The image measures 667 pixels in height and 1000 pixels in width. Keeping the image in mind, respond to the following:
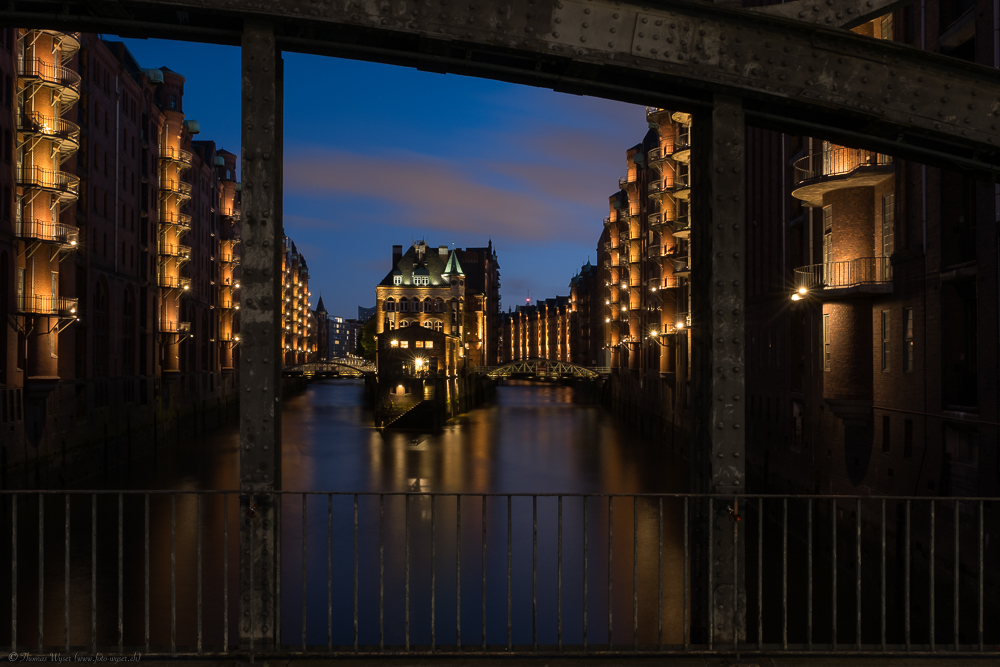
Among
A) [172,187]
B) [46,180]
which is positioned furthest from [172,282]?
[46,180]

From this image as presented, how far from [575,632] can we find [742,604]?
510 inches

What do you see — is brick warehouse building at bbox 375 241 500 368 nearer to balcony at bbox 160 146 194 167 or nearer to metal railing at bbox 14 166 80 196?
balcony at bbox 160 146 194 167

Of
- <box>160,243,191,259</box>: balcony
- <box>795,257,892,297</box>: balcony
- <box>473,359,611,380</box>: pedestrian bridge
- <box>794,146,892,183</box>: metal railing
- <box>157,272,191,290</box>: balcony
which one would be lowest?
<box>473,359,611,380</box>: pedestrian bridge

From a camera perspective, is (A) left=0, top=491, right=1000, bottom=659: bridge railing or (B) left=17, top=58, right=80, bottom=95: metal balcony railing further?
(B) left=17, top=58, right=80, bottom=95: metal balcony railing

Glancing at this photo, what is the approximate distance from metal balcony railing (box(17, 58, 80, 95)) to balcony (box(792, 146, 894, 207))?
1033 inches

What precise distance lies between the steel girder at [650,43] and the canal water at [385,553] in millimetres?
3217

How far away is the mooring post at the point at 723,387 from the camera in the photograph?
19.1 feet

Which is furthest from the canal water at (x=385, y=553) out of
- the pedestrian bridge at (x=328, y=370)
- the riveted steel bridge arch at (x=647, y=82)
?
the pedestrian bridge at (x=328, y=370)

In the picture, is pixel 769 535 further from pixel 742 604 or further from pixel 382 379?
pixel 382 379

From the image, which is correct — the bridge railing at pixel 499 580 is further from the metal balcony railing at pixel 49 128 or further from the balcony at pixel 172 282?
the balcony at pixel 172 282

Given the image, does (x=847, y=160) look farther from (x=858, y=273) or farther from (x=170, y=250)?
(x=170, y=250)

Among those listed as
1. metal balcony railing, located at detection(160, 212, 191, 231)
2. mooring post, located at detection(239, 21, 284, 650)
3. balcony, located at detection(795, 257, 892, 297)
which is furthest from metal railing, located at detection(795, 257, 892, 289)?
metal balcony railing, located at detection(160, 212, 191, 231)

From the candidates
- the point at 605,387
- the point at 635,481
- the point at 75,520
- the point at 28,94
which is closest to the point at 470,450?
the point at 635,481

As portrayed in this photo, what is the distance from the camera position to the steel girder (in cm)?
562
